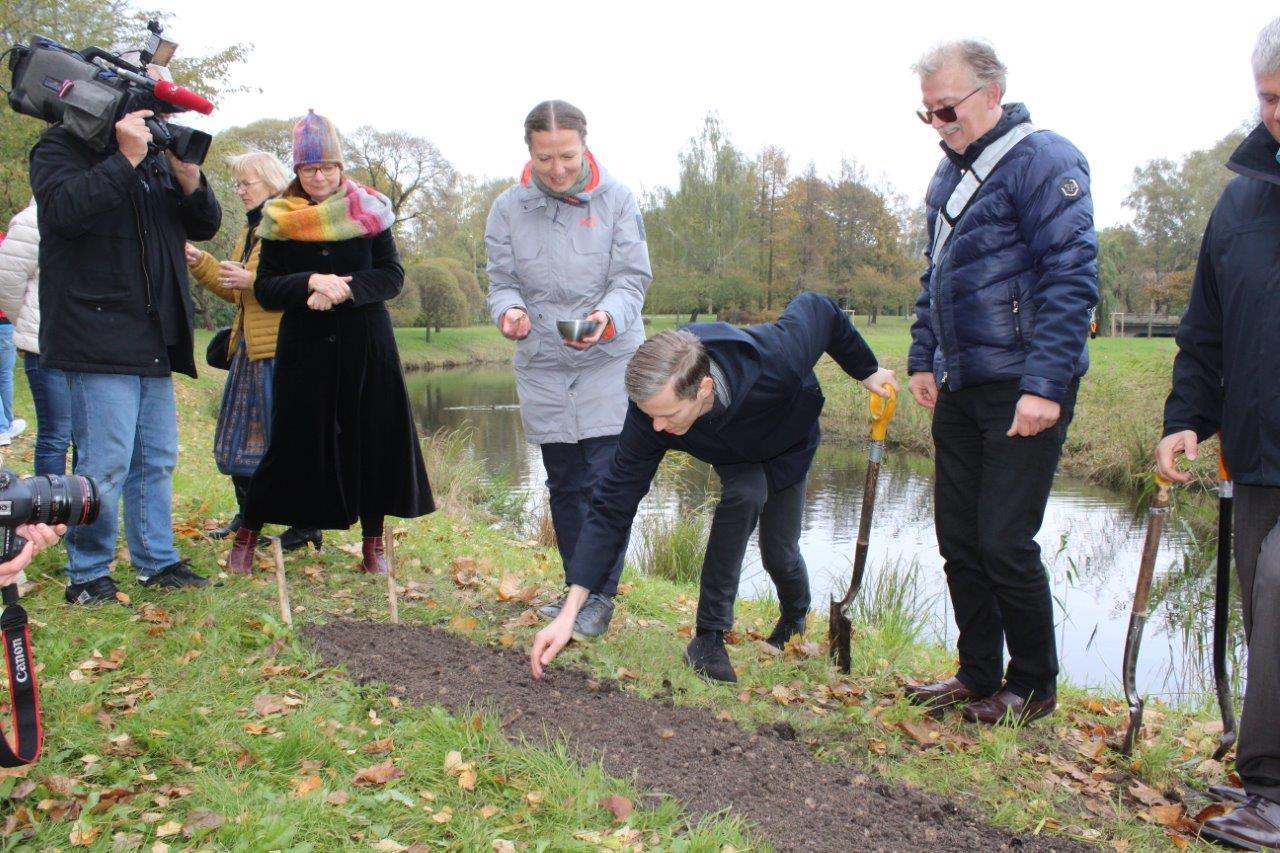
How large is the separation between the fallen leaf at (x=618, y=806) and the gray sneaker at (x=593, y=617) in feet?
4.48

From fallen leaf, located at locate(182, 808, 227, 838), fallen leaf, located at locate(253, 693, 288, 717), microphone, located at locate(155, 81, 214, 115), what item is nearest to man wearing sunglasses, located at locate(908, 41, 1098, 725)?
fallen leaf, located at locate(253, 693, 288, 717)

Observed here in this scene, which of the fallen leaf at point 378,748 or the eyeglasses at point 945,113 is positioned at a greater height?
the eyeglasses at point 945,113

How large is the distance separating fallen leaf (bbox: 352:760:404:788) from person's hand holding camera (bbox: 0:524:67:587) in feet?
3.57

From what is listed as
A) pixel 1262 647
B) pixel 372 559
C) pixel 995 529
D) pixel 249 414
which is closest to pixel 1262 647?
pixel 1262 647

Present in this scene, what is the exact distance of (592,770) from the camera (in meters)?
2.93

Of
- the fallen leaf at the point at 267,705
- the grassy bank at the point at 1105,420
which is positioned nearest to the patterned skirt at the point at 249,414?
the fallen leaf at the point at 267,705

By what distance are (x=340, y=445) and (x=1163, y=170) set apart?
145ft

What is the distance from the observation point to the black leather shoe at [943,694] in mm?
3857

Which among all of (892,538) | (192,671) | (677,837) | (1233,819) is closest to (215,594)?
(192,671)

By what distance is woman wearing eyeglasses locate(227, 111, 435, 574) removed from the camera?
4.54 metres

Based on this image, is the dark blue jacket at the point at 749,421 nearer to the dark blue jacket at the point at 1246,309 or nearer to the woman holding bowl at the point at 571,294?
the woman holding bowl at the point at 571,294

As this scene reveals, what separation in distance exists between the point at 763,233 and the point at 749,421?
36.9 meters

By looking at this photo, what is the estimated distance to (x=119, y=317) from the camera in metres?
4.20

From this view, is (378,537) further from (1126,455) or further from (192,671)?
(1126,455)
